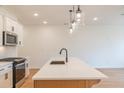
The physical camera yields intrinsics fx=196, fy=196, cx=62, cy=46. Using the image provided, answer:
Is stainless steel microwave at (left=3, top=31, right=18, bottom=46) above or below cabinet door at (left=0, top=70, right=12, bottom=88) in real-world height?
above

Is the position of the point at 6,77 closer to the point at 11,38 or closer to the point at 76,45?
the point at 11,38

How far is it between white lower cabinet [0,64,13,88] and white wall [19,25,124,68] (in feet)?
17.6

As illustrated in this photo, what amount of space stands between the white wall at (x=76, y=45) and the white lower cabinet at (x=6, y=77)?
537 centimetres

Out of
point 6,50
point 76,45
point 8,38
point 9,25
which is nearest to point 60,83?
point 8,38

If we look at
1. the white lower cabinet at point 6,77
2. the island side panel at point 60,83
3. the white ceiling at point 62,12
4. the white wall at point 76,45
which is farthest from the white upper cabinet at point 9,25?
the white wall at point 76,45

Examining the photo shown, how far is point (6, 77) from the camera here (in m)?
4.36

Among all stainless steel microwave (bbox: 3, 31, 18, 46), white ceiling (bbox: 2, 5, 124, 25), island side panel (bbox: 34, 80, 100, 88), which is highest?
white ceiling (bbox: 2, 5, 124, 25)

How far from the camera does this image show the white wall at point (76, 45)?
33.0 ft

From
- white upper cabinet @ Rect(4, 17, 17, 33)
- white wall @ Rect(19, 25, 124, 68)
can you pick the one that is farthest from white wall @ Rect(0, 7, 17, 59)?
white wall @ Rect(19, 25, 124, 68)

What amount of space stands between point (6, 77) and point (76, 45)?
6.11 metres

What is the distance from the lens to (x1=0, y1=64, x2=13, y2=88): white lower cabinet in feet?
13.3

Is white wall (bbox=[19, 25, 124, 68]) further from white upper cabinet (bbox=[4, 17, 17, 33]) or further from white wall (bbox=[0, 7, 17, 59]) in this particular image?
white upper cabinet (bbox=[4, 17, 17, 33])

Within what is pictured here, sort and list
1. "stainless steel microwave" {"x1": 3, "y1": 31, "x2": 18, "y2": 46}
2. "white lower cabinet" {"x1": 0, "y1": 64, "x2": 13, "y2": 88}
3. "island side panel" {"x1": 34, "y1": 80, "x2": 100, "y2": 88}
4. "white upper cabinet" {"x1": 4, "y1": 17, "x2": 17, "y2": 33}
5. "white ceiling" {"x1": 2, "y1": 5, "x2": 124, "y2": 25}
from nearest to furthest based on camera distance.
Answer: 1. "island side panel" {"x1": 34, "y1": 80, "x2": 100, "y2": 88}
2. "white lower cabinet" {"x1": 0, "y1": 64, "x2": 13, "y2": 88}
3. "stainless steel microwave" {"x1": 3, "y1": 31, "x2": 18, "y2": 46}
4. "white upper cabinet" {"x1": 4, "y1": 17, "x2": 17, "y2": 33}
5. "white ceiling" {"x1": 2, "y1": 5, "x2": 124, "y2": 25}
